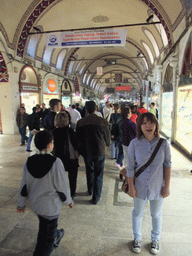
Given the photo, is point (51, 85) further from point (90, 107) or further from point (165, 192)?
point (165, 192)

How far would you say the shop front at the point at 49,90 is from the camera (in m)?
15.0

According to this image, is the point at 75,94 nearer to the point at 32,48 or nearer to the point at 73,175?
the point at 32,48

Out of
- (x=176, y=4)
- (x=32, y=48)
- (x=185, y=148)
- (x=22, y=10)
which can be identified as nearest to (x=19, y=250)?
(x=185, y=148)

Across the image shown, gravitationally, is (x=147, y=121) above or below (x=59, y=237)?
above

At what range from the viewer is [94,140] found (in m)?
3.18

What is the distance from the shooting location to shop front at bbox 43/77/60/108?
15.0 meters

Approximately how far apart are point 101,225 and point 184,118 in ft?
17.0

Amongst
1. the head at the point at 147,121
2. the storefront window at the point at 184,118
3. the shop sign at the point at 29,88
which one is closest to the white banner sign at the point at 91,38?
the storefront window at the point at 184,118

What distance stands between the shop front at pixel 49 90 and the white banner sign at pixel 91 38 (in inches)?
272

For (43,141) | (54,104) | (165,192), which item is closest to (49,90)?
(54,104)

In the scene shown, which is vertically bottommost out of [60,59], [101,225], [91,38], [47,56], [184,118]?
[101,225]

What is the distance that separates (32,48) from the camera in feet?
41.6

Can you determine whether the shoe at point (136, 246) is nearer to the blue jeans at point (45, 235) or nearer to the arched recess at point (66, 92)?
the blue jeans at point (45, 235)

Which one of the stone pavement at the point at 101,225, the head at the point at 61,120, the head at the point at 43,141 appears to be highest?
the head at the point at 61,120
